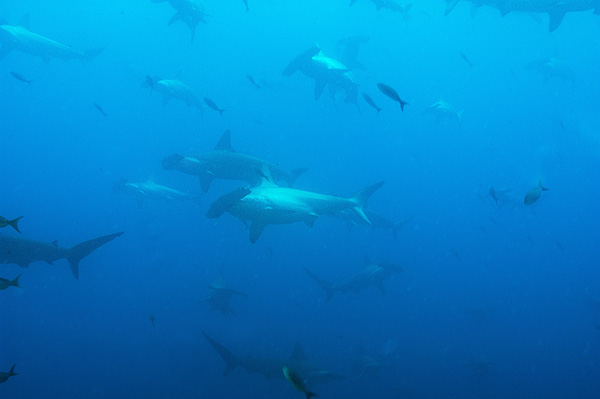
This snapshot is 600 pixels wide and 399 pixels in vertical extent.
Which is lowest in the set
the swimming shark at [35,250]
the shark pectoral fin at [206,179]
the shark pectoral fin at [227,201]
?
the swimming shark at [35,250]

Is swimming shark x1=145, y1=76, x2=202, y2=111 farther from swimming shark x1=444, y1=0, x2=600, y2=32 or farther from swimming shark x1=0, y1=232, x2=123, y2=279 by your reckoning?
swimming shark x1=444, y1=0, x2=600, y2=32

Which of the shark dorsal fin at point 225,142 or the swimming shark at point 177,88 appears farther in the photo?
the swimming shark at point 177,88

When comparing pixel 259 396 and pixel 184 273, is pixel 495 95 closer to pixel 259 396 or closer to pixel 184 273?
Answer: pixel 184 273

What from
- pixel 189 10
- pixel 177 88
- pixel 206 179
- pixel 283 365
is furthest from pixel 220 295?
pixel 189 10

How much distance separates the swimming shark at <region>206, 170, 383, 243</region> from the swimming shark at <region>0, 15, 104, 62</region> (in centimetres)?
931

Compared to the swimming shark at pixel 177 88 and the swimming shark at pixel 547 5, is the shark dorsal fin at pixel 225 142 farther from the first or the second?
the swimming shark at pixel 547 5

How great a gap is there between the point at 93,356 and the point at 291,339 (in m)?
6.55

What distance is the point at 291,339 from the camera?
1445 cm

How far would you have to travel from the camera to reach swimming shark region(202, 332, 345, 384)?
7.41 metres

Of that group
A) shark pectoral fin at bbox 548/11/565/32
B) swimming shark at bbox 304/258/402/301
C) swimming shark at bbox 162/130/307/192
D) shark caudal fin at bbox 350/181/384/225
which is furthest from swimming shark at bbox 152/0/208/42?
shark pectoral fin at bbox 548/11/565/32

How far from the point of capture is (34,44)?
39.3ft

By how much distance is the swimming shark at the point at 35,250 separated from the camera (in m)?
6.77

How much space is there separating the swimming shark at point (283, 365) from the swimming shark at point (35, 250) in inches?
101

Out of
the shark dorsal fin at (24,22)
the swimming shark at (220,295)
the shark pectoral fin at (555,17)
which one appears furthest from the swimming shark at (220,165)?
the shark dorsal fin at (24,22)
